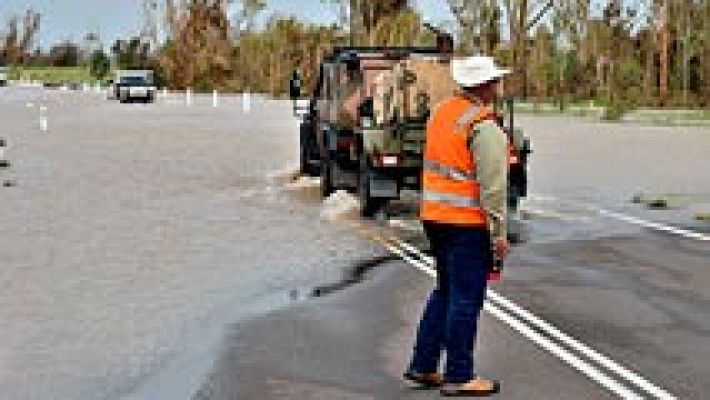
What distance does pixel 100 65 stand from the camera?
149000mm

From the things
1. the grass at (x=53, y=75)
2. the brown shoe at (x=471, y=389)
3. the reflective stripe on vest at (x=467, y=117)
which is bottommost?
the brown shoe at (x=471, y=389)

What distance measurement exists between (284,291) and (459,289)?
475 centimetres

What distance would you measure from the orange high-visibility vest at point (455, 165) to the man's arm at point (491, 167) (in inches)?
2.5

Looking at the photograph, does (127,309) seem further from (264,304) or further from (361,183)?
(361,183)

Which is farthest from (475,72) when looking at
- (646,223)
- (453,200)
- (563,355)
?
(646,223)

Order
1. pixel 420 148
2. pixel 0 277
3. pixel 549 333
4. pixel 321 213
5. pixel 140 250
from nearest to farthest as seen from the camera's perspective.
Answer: pixel 549 333 < pixel 0 277 < pixel 140 250 < pixel 420 148 < pixel 321 213

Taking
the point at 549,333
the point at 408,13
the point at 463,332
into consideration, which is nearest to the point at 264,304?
the point at 549,333

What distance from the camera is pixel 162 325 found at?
10977 millimetres

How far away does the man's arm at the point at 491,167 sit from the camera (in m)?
7.92

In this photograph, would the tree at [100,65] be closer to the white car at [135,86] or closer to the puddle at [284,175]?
the white car at [135,86]

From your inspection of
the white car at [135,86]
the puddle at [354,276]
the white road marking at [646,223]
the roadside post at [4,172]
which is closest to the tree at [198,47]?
the white car at [135,86]

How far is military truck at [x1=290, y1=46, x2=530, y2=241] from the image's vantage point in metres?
18.8

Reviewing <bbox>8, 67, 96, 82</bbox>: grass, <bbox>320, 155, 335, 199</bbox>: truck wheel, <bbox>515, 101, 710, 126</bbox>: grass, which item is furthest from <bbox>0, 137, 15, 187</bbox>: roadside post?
<bbox>8, 67, 96, 82</bbox>: grass

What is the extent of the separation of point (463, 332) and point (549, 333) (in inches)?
90.2
